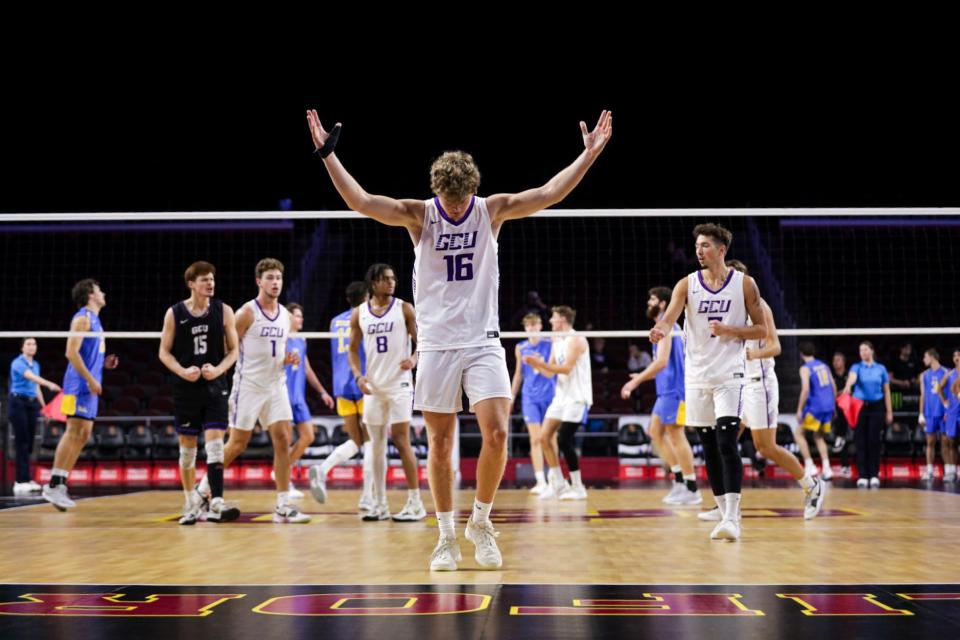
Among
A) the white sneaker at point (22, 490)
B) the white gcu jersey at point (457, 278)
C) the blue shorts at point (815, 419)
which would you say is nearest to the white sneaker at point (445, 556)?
the white gcu jersey at point (457, 278)

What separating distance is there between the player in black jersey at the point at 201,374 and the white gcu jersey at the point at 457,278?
3.22 meters

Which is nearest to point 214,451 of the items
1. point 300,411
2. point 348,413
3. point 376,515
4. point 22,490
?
point 376,515

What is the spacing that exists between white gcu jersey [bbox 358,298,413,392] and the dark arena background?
3.70ft

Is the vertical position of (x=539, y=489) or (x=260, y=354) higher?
(x=260, y=354)

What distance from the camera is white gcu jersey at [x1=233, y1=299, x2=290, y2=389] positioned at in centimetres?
754

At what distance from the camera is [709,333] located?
635cm

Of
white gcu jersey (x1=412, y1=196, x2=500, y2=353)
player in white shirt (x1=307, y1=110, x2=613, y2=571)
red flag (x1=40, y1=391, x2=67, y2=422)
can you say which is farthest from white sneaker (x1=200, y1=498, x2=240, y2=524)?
red flag (x1=40, y1=391, x2=67, y2=422)

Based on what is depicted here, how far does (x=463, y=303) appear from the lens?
466cm

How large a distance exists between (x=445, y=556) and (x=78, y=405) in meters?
Result: 5.55

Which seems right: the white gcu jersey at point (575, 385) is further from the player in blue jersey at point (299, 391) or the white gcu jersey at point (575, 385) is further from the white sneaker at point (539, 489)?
the player in blue jersey at point (299, 391)

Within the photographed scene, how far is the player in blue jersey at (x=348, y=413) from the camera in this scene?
26.1 ft

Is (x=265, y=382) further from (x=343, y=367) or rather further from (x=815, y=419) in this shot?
(x=815, y=419)

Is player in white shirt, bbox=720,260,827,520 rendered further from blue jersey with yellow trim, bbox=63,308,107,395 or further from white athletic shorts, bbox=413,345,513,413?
blue jersey with yellow trim, bbox=63,308,107,395

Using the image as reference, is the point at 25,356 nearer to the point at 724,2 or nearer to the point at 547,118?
the point at 547,118
